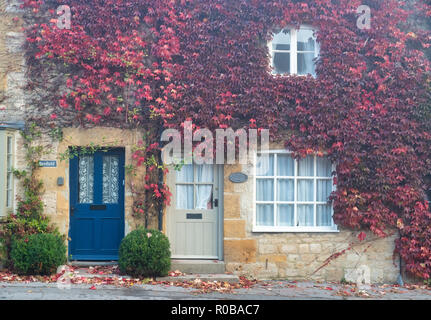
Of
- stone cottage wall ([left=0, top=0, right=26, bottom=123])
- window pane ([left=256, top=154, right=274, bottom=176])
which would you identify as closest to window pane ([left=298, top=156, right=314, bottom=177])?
window pane ([left=256, top=154, right=274, bottom=176])

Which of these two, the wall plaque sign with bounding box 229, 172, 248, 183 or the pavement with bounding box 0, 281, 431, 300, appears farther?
the wall plaque sign with bounding box 229, 172, 248, 183

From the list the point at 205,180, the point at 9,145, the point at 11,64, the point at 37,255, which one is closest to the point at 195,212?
the point at 205,180

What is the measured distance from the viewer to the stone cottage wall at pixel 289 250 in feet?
30.5

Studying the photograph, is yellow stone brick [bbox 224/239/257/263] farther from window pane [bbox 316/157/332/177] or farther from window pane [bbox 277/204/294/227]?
window pane [bbox 316/157/332/177]

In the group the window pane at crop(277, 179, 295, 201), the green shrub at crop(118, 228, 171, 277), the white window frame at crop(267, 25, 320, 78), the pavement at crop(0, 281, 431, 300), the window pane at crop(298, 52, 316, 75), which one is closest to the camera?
the pavement at crop(0, 281, 431, 300)

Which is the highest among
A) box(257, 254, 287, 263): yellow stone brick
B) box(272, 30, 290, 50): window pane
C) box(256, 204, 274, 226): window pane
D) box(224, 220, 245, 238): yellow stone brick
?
box(272, 30, 290, 50): window pane

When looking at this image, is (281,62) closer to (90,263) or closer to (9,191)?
(90,263)

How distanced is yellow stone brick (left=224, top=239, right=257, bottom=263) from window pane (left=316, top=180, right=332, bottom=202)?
166 cm

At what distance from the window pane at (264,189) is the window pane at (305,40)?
2689mm

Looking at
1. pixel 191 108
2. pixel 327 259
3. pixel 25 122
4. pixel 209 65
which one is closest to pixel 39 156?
pixel 25 122

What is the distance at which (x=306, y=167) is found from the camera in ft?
31.7

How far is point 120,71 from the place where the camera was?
9.49 metres

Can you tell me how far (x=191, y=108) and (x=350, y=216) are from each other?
11.6 feet

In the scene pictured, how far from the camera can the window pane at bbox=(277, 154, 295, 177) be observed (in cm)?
962
